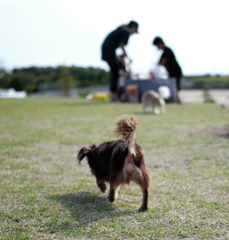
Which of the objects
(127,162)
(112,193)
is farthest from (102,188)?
(127,162)

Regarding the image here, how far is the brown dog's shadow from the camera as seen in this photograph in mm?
2376

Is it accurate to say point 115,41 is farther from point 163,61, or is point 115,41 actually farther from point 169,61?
point 169,61

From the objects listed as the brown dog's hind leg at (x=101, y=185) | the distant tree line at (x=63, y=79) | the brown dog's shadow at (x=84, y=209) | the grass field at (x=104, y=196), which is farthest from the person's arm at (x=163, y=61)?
the distant tree line at (x=63, y=79)

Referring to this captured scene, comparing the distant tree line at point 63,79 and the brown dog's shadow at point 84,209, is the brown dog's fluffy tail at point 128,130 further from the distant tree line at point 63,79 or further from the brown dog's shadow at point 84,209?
the distant tree line at point 63,79

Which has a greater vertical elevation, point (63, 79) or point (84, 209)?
point (63, 79)

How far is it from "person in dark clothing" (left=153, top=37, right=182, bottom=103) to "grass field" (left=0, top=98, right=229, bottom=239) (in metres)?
6.10

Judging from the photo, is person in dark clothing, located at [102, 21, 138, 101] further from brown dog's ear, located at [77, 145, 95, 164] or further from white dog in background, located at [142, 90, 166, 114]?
brown dog's ear, located at [77, 145, 95, 164]

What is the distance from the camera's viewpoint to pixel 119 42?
27.3ft

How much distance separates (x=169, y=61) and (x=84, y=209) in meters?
10.3

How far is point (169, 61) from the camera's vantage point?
40.1ft

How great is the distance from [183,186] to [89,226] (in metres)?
1.33

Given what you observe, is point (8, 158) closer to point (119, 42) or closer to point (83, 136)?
point (83, 136)

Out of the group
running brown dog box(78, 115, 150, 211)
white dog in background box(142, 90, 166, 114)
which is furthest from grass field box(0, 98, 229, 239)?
white dog in background box(142, 90, 166, 114)

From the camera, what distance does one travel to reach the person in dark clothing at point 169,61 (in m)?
11.3
